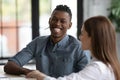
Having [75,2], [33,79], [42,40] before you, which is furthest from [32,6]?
[33,79]

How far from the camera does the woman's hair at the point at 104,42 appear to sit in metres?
1.56

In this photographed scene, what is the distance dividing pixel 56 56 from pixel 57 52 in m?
0.03

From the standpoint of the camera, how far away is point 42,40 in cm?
227

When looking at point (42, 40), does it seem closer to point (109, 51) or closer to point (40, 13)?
point (109, 51)

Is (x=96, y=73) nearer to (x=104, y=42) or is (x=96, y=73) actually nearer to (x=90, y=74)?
(x=90, y=74)

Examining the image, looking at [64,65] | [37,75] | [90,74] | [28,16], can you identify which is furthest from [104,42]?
[28,16]

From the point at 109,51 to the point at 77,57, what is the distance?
0.66 m

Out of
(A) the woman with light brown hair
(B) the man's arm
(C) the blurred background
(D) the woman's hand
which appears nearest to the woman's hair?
(A) the woman with light brown hair

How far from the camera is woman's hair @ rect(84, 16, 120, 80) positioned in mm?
1561

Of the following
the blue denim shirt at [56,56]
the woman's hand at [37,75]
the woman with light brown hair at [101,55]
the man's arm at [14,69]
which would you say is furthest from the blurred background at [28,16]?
the woman with light brown hair at [101,55]

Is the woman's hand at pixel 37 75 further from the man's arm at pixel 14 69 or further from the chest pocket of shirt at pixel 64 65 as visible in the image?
the chest pocket of shirt at pixel 64 65

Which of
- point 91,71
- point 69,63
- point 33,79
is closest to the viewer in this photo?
point 91,71

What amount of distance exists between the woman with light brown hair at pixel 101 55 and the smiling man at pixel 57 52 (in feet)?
1.99

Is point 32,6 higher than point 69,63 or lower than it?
higher
